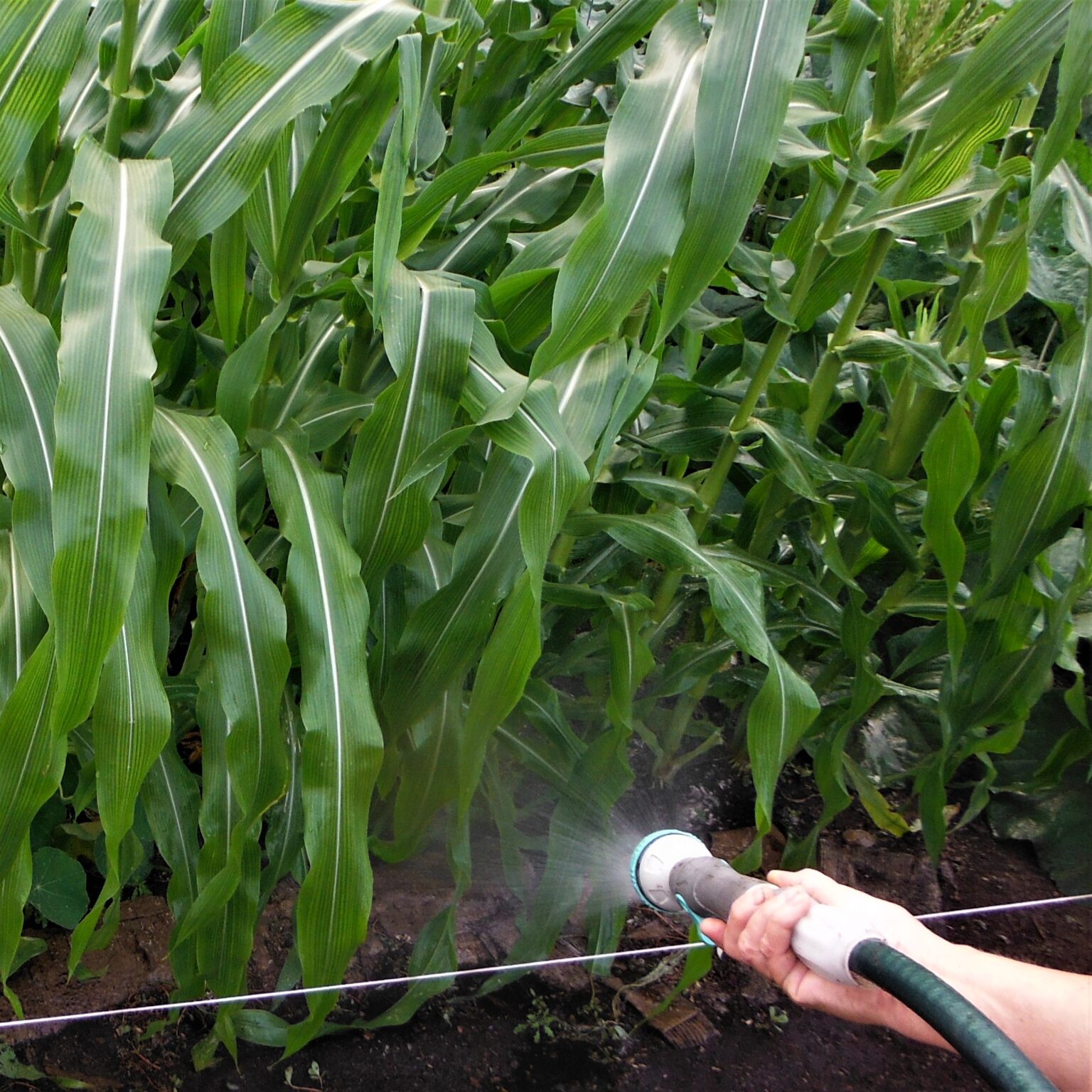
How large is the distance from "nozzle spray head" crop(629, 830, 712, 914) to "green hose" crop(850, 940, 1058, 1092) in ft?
0.47

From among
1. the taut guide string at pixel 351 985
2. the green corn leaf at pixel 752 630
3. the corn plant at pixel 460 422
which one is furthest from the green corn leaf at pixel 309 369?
the taut guide string at pixel 351 985

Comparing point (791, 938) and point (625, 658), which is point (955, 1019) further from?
point (625, 658)

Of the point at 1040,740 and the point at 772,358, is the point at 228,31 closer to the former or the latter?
the point at 772,358

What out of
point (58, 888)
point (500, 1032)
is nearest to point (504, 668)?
point (500, 1032)

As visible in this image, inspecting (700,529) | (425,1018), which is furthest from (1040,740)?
(425,1018)

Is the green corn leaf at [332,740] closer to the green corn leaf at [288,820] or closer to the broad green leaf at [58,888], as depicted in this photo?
the green corn leaf at [288,820]

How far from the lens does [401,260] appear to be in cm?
69

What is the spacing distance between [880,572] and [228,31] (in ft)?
2.96

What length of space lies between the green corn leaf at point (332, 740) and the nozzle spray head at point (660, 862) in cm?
17

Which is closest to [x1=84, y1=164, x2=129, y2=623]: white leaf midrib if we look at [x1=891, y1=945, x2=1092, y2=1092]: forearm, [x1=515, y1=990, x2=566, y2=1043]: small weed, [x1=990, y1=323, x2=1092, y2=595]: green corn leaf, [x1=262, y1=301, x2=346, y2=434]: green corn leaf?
[x1=262, y1=301, x2=346, y2=434]: green corn leaf

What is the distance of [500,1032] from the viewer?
828 millimetres

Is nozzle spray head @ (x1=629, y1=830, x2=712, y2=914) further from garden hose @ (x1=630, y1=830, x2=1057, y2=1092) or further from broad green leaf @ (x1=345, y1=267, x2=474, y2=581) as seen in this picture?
broad green leaf @ (x1=345, y1=267, x2=474, y2=581)

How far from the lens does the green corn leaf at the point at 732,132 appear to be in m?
0.52

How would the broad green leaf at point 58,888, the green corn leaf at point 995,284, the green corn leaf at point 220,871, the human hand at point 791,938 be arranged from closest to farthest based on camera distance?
the human hand at point 791,938, the green corn leaf at point 220,871, the green corn leaf at point 995,284, the broad green leaf at point 58,888
